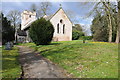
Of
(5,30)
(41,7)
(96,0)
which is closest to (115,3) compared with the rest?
(96,0)

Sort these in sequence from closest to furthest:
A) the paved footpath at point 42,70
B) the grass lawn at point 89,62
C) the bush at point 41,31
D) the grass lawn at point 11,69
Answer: the grass lawn at point 11,69, the grass lawn at point 89,62, the paved footpath at point 42,70, the bush at point 41,31

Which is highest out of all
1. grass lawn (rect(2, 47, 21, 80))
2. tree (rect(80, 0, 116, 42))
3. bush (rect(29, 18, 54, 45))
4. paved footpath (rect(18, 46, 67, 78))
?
tree (rect(80, 0, 116, 42))

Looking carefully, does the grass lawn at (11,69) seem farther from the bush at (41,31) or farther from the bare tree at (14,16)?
the bare tree at (14,16)

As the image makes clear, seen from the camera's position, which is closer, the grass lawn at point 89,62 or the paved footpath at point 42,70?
the grass lawn at point 89,62

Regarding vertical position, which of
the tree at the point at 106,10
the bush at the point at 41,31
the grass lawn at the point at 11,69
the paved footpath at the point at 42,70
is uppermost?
the tree at the point at 106,10

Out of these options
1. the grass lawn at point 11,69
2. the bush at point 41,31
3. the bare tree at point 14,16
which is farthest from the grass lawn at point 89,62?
the bare tree at point 14,16

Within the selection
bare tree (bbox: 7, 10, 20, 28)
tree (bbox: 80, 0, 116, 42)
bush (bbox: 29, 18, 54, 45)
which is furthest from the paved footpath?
bare tree (bbox: 7, 10, 20, 28)

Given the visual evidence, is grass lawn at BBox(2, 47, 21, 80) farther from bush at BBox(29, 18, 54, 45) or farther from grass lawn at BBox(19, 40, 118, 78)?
bush at BBox(29, 18, 54, 45)

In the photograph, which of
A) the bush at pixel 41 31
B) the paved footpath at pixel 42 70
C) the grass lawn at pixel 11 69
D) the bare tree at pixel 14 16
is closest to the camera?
the grass lawn at pixel 11 69

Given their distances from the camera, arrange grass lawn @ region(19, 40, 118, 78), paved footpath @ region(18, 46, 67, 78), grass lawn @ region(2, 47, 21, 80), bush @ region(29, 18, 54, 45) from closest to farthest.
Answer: grass lawn @ region(2, 47, 21, 80)
grass lawn @ region(19, 40, 118, 78)
paved footpath @ region(18, 46, 67, 78)
bush @ region(29, 18, 54, 45)

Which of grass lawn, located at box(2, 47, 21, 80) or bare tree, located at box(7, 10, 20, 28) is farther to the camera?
bare tree, located at box(7, 10, 20, 28)

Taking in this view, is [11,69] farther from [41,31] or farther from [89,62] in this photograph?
[41,31]

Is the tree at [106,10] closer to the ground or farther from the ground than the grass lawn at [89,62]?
farther from the ground

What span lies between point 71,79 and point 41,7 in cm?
4857
